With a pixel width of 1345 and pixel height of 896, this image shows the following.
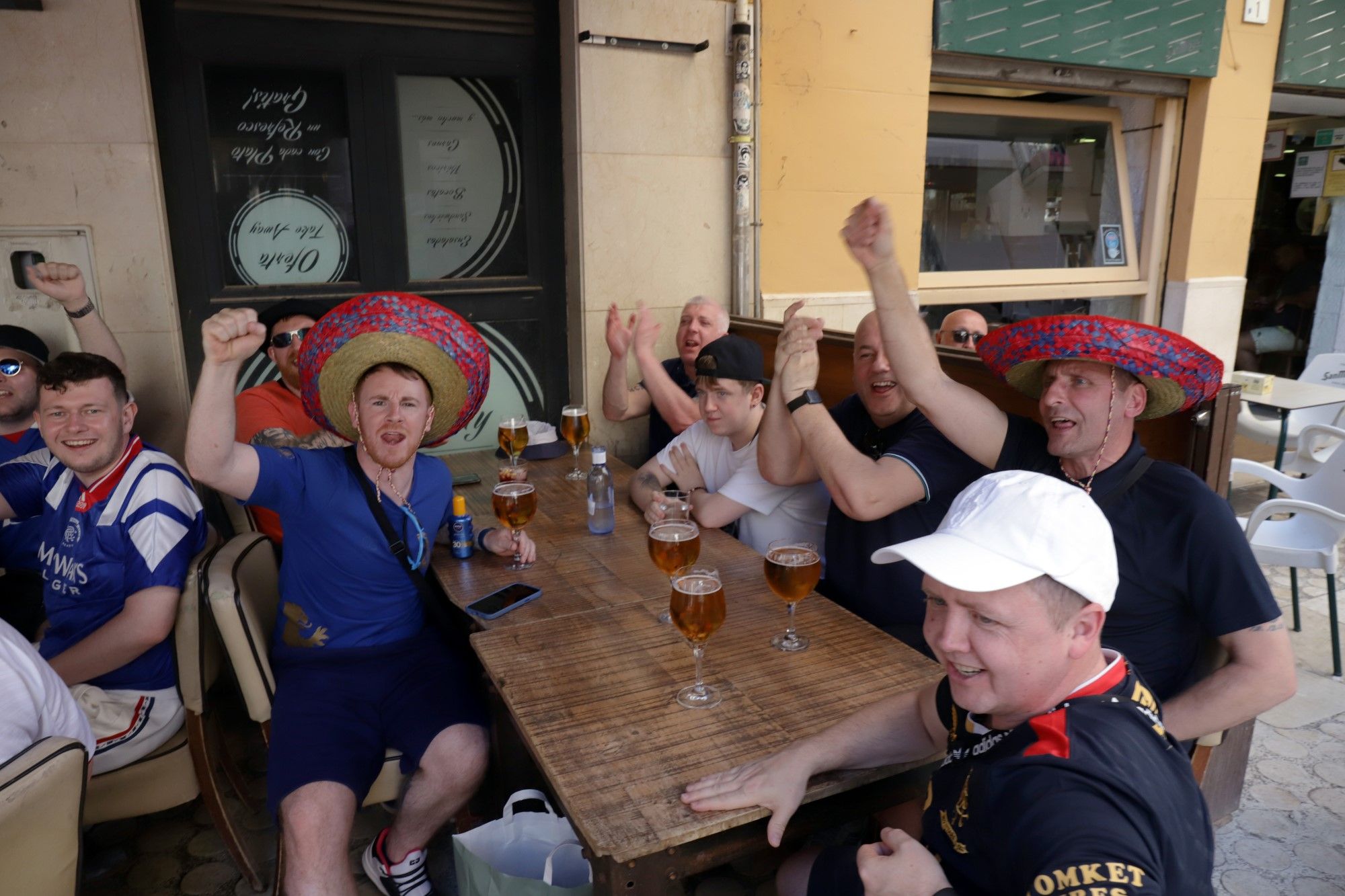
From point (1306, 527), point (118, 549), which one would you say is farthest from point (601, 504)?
point (1306, 527)

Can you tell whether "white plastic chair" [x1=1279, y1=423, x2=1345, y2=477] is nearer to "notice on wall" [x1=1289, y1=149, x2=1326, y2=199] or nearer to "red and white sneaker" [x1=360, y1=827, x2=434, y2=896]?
"notice on wall" [x1=1289, y1=149, x2=1326, y2=199]

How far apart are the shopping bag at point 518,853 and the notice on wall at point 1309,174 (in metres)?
9.38

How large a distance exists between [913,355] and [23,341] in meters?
3.15

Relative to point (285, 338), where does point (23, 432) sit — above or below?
below

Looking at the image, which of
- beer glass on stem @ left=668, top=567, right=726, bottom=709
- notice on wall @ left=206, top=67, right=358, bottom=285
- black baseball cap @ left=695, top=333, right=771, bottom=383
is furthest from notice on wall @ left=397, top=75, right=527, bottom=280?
beer glass on stem @ left=668, top=567, right=726, bottom=709

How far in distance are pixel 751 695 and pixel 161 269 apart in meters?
3.40

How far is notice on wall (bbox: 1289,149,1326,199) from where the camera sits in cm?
797

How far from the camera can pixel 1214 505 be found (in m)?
1.93

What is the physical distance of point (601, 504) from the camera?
2.72m

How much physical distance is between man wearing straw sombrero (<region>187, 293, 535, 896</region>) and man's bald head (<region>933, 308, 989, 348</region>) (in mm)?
2663

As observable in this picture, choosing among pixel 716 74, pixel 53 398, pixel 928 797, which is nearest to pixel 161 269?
pixel 53 398

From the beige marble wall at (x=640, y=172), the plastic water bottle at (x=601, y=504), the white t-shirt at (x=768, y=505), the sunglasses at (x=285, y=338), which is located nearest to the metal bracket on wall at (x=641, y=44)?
the beige marble wall at (x=640, y=172)

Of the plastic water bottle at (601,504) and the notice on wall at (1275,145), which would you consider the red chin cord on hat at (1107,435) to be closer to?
the plastic water bottle at (601,504)

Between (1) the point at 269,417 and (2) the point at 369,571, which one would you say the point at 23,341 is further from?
(2) the point at 369,571
